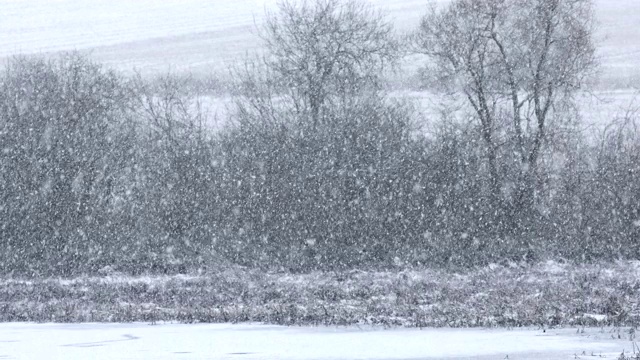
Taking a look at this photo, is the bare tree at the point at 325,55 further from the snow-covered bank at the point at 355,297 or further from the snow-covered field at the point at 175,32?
the snow-covered field at the point at 175,32

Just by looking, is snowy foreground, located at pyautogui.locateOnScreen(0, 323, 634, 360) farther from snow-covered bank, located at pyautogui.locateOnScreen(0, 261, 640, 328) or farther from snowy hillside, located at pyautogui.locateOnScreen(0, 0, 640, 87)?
snowy hillside, located at pyautogui.locateOnScreen(0, 0, 640, 87)

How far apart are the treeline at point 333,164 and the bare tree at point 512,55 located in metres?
0.06

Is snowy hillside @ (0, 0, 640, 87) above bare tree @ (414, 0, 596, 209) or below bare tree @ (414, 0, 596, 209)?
above

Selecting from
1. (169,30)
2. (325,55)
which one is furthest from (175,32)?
(325,55)

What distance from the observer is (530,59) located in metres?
30.4

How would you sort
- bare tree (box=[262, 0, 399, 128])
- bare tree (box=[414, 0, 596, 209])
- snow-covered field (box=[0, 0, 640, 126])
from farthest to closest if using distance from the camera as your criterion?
snow-covered field (box=[0, 0, 640, 126]) < bare tree (box=[262, 0, 399, 128]) < bare tree (box=[414, 0, 596, 209])

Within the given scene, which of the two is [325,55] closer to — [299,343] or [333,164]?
[333,164]

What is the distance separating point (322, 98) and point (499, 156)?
542 centimetres

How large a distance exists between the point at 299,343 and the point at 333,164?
16.5 metres

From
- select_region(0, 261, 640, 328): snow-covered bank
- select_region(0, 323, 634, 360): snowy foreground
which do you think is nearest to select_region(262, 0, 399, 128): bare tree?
select_region(0, 261, 640, 328): snow-covered bank

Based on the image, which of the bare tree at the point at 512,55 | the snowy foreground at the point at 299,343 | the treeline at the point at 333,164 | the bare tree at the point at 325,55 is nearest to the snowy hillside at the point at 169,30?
the bare tree at the point at 512,55

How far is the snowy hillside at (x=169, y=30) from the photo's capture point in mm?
53531

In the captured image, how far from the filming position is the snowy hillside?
53531mm

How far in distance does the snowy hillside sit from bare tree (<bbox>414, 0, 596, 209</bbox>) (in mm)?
15854
